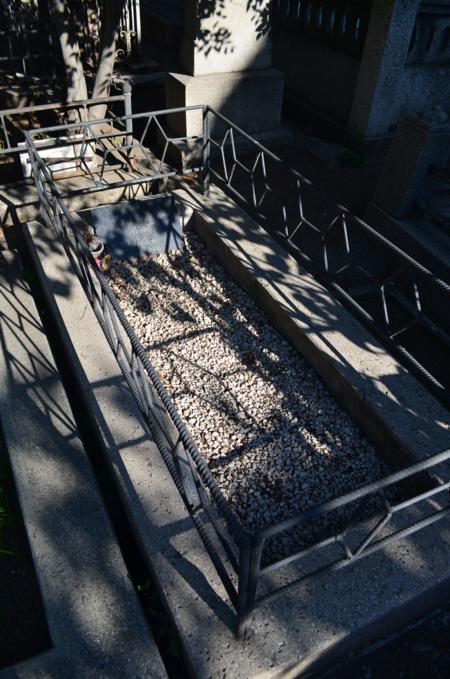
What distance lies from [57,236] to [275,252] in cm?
239

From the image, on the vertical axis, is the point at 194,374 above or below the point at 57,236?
below

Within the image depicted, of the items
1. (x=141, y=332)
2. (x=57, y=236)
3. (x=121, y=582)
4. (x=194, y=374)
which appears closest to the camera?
(x=121, y=582)

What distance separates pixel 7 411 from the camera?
4.12 m

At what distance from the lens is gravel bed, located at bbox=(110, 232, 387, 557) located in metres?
3.89

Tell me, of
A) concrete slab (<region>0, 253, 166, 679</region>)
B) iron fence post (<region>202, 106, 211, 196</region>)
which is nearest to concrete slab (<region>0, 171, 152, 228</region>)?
iron fence post (<region>202, 106, 211, 196</region>)

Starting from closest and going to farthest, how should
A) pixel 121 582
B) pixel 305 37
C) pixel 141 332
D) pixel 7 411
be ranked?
pixel 121 582 < pixel 7 411 < pixel 141 332 < pixel 305 37

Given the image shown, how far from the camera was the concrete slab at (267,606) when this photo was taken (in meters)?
2.70

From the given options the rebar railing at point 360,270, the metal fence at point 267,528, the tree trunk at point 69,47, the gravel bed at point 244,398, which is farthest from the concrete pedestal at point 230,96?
the metal fence at point 267,528

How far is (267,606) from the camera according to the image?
285 cm

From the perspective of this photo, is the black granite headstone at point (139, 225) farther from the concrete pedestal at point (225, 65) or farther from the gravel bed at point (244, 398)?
the concrete pedestal at point (225, 65)

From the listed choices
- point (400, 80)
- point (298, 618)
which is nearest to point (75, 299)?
point (298, 618)

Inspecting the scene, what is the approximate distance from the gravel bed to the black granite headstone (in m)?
0.28

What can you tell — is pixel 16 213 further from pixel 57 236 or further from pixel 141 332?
pixel 141 332

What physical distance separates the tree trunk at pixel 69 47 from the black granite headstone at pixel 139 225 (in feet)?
6.51
